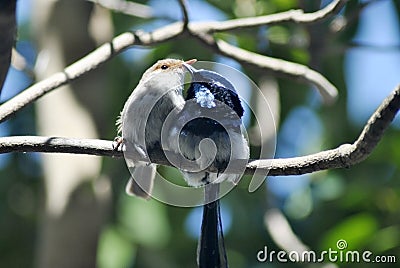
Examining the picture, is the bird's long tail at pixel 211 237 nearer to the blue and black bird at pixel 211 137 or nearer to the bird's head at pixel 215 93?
the blue and black bird at pixel 211 137

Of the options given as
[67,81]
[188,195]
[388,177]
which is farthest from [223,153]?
[388,177]

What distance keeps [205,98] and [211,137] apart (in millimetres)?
115

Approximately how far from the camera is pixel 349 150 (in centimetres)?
155

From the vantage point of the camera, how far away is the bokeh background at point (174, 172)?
3.03 m

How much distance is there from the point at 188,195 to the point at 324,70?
1.12 metres

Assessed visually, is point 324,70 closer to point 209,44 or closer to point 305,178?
point 305,178

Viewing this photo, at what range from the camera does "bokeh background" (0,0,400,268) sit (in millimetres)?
3029

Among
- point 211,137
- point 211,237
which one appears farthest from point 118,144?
point 211,237

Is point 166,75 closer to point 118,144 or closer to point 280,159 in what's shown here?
point 118,144

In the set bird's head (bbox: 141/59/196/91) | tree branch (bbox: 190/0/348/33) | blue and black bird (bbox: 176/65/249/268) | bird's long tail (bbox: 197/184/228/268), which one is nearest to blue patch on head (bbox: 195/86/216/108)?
blue and black bird (bbox: 176/65/249/268)

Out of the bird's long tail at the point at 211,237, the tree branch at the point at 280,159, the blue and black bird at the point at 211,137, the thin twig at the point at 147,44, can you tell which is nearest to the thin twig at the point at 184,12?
the thin twig at the point at 147,44

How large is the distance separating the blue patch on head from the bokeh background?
658 mm

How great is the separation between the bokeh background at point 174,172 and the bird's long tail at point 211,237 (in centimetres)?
53

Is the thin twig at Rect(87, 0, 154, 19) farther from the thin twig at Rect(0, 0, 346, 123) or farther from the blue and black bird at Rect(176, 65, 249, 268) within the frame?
the blue and black bird at Rect(176, 65, 249, 268)
